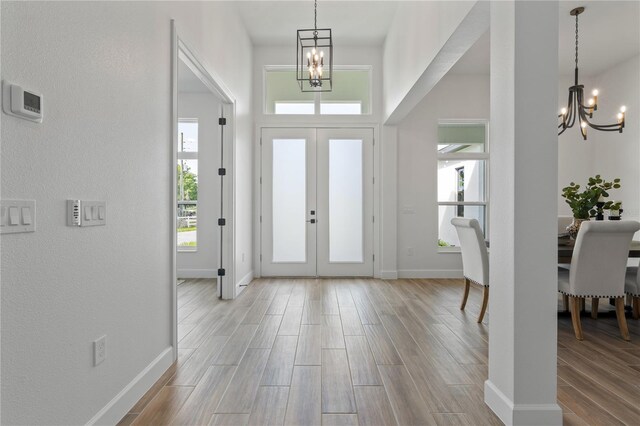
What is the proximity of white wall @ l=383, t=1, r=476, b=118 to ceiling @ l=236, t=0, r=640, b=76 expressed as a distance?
385 mm

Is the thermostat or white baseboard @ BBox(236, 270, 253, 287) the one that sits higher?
the thermostat

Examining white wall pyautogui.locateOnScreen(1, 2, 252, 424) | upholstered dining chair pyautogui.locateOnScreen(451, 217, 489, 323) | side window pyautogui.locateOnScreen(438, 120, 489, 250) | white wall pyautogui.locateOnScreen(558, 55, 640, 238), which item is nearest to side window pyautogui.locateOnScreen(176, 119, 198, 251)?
white wall pyautogui.locateOnScreen(1, 2, 252, 424)

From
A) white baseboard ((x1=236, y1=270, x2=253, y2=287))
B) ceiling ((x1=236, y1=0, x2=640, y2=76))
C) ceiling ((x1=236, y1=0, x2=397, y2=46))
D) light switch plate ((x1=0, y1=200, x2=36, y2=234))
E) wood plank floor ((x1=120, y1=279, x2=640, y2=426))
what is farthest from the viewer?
white baseboard ((x1=236, y1=270, x2=253, y2=287))

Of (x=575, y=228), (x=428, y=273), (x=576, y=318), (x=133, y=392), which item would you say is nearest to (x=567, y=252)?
(x=576, y=318)

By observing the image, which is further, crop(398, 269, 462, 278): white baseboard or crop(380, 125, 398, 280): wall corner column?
crop(398, 269, 462, 278): white baseboard

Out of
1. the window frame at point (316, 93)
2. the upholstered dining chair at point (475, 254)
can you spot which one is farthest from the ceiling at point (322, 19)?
the upholstered dining chair at point (475, 254)

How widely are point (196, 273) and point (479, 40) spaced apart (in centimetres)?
531

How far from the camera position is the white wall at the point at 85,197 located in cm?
129

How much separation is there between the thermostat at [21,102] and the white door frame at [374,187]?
4428mm

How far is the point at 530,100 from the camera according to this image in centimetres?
182

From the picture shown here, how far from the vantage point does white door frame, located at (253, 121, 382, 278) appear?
19.0 ft

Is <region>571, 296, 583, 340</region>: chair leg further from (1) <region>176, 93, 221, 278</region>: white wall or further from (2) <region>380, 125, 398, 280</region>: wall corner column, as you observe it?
(1) <region>176, 93, 221, 278</region>: white wall

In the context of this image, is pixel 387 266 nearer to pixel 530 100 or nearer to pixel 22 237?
pixel 530 100

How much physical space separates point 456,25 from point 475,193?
3888 millimetres
